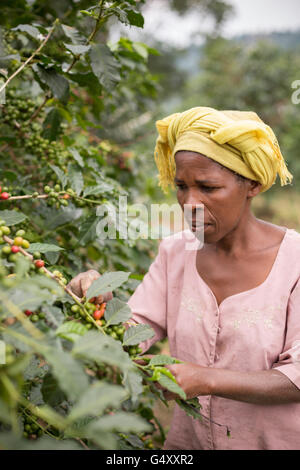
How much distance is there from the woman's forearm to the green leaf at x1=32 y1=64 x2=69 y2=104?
1.18 meters

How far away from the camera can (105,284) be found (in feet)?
3.34

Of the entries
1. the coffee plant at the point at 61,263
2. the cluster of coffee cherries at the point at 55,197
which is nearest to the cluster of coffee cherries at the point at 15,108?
the coffee plant at the point at 61,263

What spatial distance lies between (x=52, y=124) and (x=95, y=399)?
1.46 metres

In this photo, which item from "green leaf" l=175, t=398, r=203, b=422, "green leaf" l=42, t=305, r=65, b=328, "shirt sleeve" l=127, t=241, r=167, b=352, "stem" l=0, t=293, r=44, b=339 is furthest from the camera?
"shirt sleeve" l=127, t=241, r=167, b=352

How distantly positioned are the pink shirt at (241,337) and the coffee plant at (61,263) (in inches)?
8.9

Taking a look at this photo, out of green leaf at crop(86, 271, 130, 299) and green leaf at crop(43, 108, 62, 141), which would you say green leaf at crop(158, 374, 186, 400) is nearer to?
green leaf at crop(86, 271, 130, 299)

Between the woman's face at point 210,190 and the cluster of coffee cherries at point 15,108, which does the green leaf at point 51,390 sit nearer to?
the woman's face at point 210,190

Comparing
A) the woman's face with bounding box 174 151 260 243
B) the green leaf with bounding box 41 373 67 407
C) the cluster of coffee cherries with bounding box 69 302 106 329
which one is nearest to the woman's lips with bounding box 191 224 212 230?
the woman's face with bounding box 174 151 260 243

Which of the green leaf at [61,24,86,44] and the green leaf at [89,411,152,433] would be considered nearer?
the green leaf at [89,411,152,433]

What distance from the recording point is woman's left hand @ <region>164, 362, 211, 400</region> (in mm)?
1167

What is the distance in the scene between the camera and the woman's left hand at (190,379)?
3.83 feet

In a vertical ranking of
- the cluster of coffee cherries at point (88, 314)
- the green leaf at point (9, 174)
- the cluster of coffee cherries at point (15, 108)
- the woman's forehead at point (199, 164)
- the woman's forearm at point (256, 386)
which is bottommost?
the woman's forearm at point (256, 386)

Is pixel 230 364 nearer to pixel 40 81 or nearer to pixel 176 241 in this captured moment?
pixel 176 241

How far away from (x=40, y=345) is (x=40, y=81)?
1.24 meters
